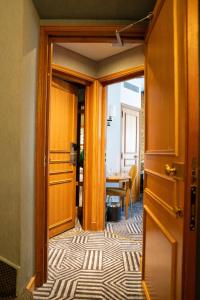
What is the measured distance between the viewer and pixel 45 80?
2.00m

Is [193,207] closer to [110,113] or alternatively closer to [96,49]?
[96,49]

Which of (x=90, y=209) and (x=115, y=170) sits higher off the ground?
(x=115, y=170)

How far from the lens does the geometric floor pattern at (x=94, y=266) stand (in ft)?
6.29

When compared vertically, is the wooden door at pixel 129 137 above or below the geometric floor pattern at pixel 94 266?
above

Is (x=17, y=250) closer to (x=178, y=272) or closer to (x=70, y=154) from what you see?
(x=178, y=272)

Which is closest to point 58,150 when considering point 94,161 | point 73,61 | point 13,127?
point 94,161

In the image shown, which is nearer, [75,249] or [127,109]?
[75,249]

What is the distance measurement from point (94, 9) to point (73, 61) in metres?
1.43

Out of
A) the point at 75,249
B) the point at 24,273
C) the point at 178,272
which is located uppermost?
the point at 178,272

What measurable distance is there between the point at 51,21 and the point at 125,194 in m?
2.86

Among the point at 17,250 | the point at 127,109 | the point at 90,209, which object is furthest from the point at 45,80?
the point at 127,109

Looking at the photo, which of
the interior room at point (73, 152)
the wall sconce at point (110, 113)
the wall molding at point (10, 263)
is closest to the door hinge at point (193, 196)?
the wall molding at point (10, 263)

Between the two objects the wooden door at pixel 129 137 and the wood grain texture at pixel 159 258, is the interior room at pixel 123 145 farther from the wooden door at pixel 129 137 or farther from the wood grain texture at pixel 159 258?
the wood grain texture at pixel 159 258

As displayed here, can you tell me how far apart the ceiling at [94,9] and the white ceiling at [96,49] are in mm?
1108
